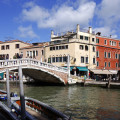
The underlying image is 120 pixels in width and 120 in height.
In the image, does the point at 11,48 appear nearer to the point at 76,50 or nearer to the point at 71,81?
the point at 76,50

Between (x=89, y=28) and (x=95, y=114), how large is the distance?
1959cm

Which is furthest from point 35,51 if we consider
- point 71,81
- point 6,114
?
point 6,114

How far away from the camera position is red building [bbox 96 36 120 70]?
88.5 feet

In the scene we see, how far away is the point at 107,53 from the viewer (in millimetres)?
27922

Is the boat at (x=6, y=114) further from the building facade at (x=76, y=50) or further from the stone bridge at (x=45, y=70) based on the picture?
the building facade at (x=76, y=50)

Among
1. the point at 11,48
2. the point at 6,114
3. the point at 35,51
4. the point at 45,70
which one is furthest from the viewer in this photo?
the point at 11,48

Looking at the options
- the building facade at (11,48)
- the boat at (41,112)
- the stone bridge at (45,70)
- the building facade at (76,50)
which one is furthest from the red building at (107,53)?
the boat at (41,112)

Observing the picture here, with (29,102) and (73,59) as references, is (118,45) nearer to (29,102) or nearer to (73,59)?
(73,59)

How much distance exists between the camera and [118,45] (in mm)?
29234

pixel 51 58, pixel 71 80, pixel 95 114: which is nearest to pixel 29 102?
pixel 95 114

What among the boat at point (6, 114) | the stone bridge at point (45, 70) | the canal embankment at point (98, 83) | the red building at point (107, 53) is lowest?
the canal embankment at point (98, 83)

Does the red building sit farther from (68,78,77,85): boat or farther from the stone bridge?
the stone bridge

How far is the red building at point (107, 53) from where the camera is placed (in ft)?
88.5

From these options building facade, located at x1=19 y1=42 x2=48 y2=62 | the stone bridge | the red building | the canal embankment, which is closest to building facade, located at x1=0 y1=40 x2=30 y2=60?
building facade, located at x1=19 y1=42 x2=48 y2=62
